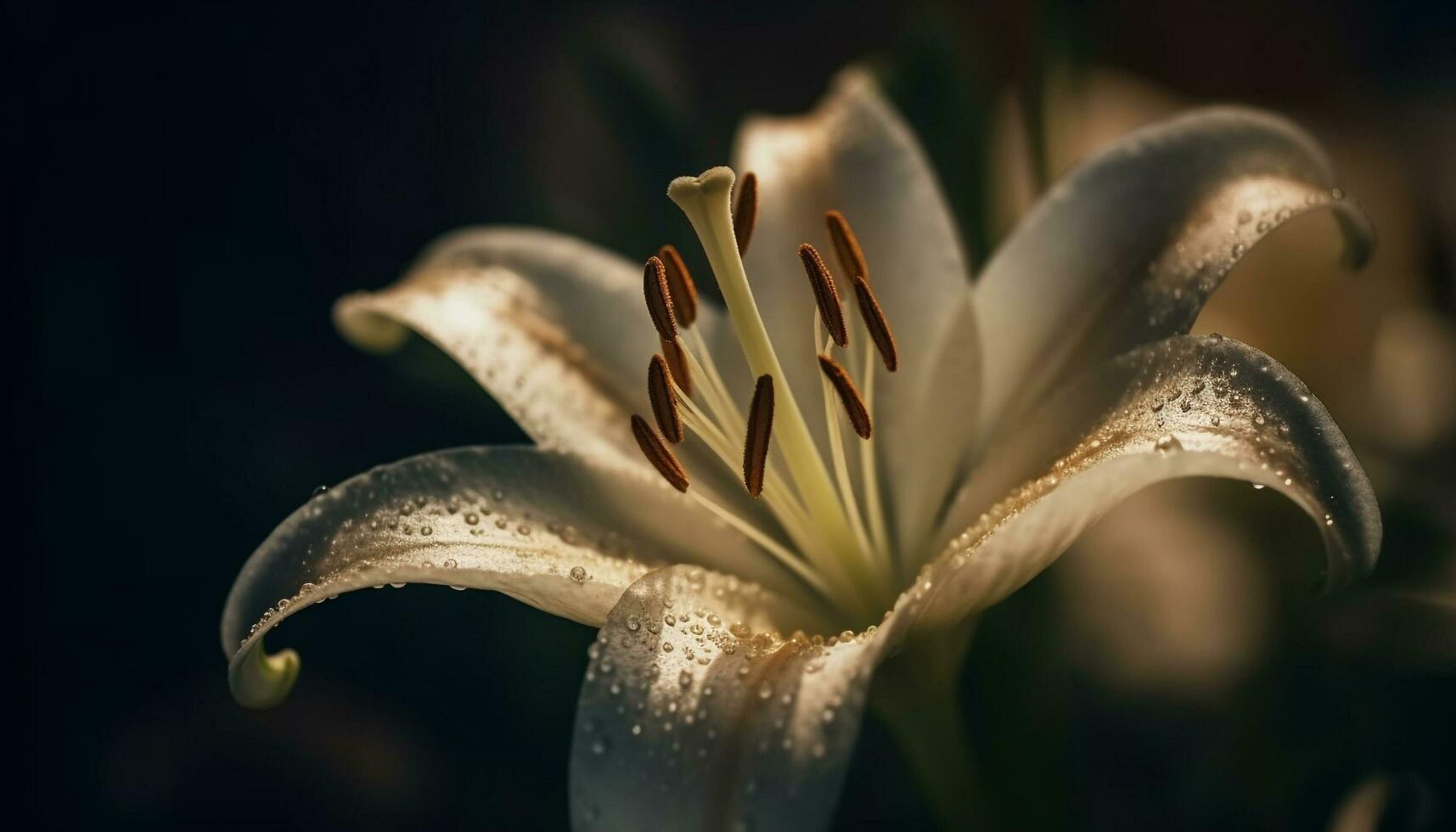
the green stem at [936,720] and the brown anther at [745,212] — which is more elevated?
the brown anther at [745,212]

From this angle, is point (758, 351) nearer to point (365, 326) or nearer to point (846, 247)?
point (846, 247)

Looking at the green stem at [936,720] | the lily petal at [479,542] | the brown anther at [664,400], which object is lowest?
the green stem at [936,720]

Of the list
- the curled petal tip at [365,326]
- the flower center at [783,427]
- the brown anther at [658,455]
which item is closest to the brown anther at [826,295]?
the flower center at [783,427]

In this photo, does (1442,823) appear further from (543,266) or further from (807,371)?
(543,266)

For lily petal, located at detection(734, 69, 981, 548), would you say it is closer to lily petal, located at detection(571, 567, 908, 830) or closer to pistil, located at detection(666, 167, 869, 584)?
pistil, located at detection(666, 167, 869, 584)

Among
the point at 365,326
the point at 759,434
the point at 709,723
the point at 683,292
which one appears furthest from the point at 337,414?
the point at 709,723

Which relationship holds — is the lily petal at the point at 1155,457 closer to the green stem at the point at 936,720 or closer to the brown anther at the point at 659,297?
the green stem at the point at 936,720

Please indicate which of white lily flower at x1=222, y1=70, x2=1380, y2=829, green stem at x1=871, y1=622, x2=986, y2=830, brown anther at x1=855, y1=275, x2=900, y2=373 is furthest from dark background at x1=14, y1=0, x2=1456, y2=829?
brown anther at x1=855, y1=275, x2=900, y2=373

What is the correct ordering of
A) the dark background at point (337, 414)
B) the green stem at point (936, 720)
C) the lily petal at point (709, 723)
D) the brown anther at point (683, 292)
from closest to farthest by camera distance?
the lily petal at point (709, 723) → the green stem at point (936, 720) → the brown anther at point (683, 292) → the dark background at point (337, 414)
